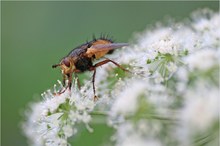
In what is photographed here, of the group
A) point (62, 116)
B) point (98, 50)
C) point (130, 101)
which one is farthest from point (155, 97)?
point (98, 50)

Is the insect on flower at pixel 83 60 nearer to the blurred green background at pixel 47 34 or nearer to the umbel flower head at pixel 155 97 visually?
the umbel flower head at pixel 155 97

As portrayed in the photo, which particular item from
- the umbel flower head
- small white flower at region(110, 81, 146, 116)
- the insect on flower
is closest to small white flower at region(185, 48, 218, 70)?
the umbel flower head

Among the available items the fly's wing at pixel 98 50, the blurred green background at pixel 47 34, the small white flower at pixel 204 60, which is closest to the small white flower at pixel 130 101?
the small white flower at pixel 204 60

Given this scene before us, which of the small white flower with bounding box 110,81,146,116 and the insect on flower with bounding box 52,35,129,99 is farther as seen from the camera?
the insect on flower with bounding box 52,35,129,99

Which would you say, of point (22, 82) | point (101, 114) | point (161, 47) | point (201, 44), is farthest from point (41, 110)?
point (22, 82)

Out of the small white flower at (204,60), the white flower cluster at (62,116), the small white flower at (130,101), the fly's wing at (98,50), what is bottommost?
the white flower cluster at (62,116)

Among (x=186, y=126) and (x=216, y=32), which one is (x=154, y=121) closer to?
(x=186, y=126)

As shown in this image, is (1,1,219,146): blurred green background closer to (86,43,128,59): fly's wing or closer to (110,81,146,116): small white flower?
(86,43,128,59): fly's wing
